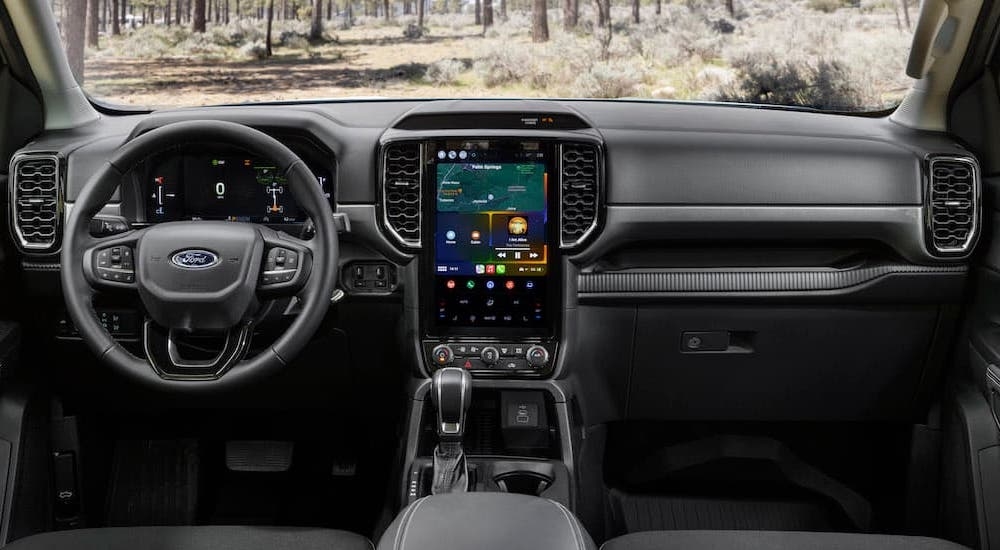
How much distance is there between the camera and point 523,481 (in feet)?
8.28

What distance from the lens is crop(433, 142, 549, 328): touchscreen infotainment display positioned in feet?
8.52

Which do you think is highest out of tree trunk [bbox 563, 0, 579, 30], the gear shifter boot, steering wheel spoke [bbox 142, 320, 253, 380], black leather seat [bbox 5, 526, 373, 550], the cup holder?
tree trunk [bbox 563, 0, 579, 30]

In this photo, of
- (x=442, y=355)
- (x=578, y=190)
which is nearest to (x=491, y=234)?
(x=578, y=190)

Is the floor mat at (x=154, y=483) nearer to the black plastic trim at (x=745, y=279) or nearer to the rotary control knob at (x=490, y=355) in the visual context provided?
the rotary control knob at (x=490, y=355)

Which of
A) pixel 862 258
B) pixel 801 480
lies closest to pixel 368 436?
pixel 801 480

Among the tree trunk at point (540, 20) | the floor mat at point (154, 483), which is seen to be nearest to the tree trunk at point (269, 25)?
the tree trunk at point (540, 20)

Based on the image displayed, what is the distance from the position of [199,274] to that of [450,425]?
0.77 metres

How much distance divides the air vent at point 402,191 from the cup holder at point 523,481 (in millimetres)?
676

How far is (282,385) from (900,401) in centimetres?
187

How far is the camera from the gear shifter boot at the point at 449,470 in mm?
2436

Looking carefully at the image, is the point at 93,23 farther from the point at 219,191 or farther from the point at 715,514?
the point at 715,514

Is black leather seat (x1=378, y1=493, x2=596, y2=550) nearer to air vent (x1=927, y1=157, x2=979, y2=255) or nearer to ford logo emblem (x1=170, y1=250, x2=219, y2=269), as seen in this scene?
ford logo emblem (x1=170, y1=250, x2=219, y2=269)

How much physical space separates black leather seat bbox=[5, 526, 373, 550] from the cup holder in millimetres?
631

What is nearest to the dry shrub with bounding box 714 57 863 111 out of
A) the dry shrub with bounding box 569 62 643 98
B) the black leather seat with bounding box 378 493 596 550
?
the dry shrub with bounding box 569 62 643 98
